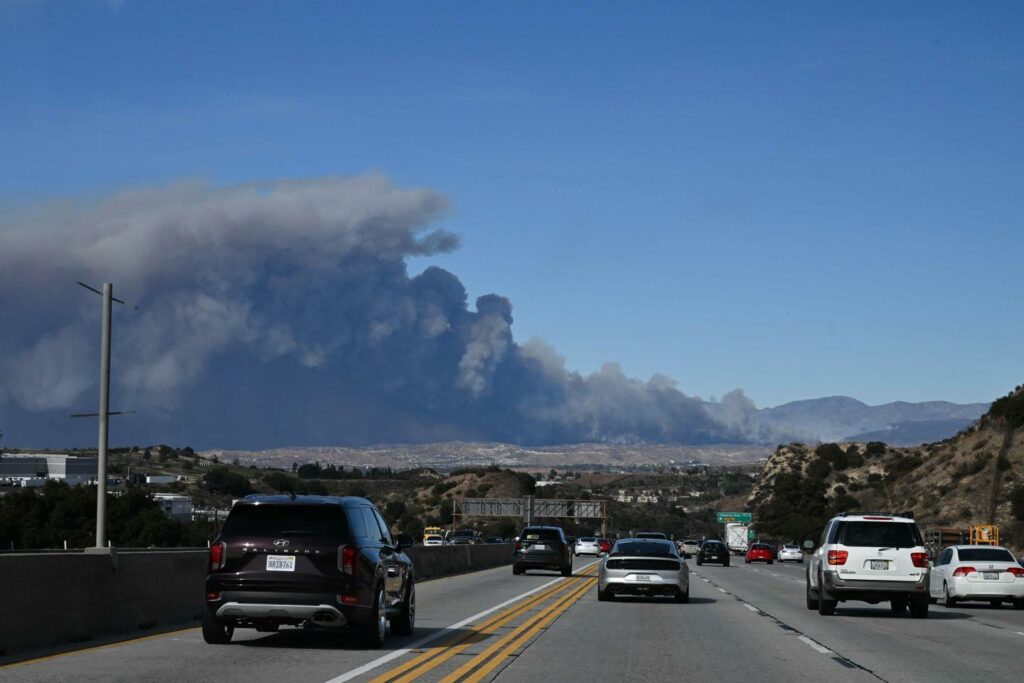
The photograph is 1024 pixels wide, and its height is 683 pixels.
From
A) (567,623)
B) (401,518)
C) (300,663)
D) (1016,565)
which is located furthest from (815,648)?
(401,518)

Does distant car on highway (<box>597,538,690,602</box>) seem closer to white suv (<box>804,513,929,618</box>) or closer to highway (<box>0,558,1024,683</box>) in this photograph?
highway (<box>0,558,1024,683</box>)

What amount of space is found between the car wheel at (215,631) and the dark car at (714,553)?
52.1 meters

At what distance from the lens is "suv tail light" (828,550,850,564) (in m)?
26.6

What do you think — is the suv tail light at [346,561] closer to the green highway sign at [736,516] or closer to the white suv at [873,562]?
the white suv at [873,562]

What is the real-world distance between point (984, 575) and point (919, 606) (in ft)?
17.7

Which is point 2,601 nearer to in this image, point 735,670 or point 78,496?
point 735,670

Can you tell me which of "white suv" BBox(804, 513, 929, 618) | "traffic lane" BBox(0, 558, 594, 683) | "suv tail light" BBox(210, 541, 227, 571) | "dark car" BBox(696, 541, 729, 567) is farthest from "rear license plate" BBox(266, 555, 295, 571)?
"dark car" BBox(696, 541, 729, 567)

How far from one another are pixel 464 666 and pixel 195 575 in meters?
8.61

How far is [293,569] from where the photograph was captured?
1670 centimetres

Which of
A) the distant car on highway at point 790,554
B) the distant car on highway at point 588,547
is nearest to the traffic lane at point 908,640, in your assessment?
the distant car on highway at point 790,554

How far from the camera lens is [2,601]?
15.7m

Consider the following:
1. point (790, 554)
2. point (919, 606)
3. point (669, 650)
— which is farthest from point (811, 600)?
point (790, 554)

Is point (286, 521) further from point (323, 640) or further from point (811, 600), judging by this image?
point (811, 600)

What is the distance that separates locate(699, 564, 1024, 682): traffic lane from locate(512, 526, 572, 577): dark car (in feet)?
48.2
